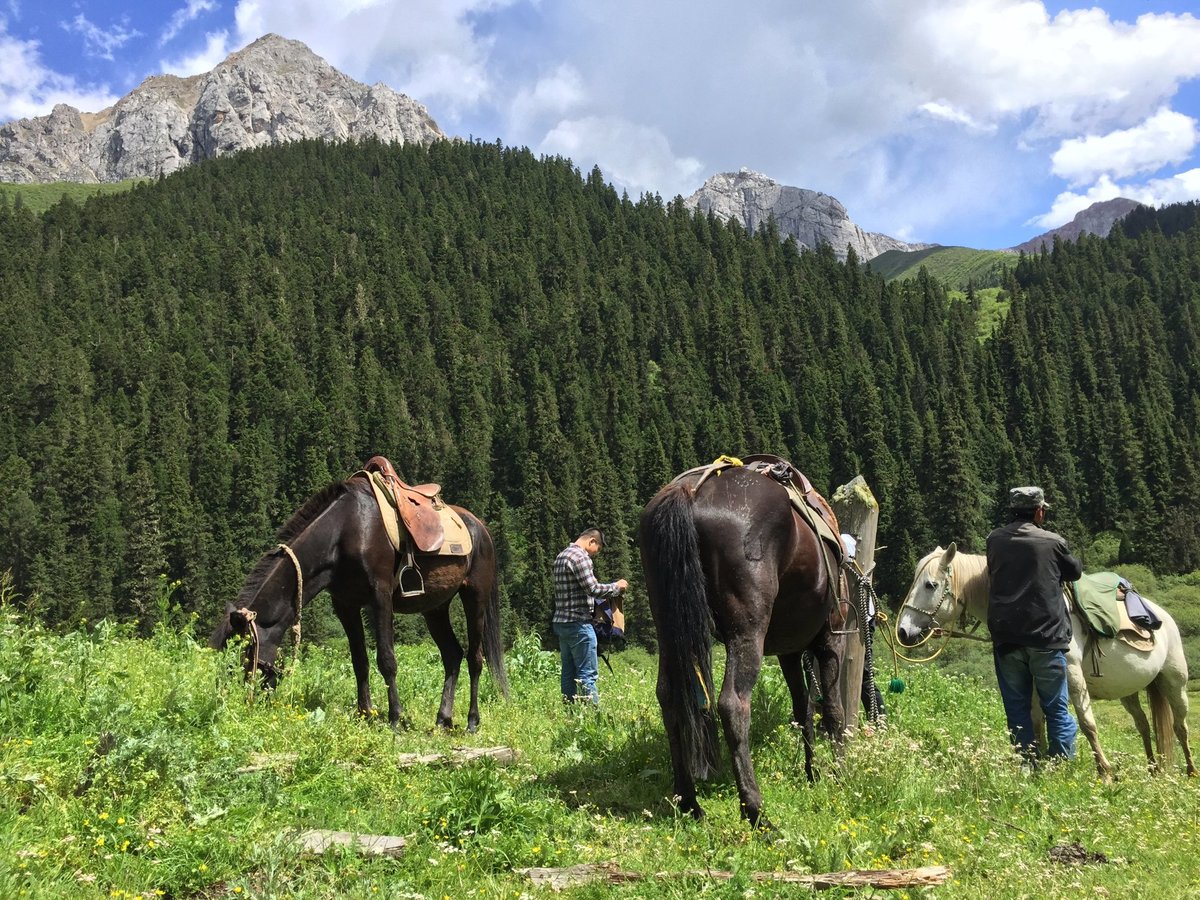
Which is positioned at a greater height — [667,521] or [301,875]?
[667,521]

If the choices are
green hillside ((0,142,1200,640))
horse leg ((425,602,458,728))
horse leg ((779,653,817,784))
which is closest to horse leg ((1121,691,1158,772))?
horse leg ((779,653,817,784))

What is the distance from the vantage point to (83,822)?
174 inches

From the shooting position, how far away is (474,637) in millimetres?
9609

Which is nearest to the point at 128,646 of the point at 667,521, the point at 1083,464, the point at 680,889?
the point at 667,521

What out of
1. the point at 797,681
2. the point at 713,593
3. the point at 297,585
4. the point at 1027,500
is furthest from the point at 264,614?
the point at 1027,500

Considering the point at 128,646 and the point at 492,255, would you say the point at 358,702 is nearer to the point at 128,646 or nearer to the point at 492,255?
the point at 128,646

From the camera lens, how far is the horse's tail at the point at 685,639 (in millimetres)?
5328

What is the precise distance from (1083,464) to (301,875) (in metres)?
128

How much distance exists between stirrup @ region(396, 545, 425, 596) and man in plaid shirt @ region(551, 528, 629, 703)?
6.56ft

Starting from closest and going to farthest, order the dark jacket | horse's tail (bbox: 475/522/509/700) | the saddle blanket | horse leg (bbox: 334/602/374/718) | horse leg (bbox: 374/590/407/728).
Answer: the dark jacket, horse leg (bbox: 374/590/407/728), horse leg (bbox: 334/602/374/718), the saddle blanket, horse's tail (bbox: 475/522/509/700)

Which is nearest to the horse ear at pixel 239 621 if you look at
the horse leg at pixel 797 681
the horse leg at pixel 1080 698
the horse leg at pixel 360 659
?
the horse leg at pixel 360 659

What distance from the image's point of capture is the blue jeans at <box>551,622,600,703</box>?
10.2m

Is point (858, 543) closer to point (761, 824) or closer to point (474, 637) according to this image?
point (761, 824)

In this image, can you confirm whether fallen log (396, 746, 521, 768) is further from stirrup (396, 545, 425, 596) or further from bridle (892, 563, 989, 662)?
bridle (892, 563, 989, 662)
